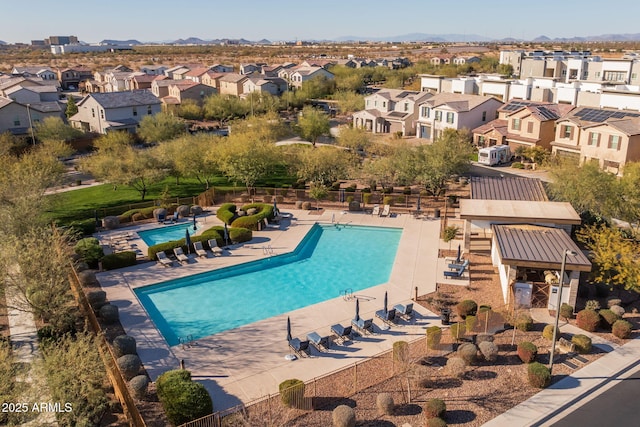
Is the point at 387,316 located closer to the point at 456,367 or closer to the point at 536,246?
the point at 456,367

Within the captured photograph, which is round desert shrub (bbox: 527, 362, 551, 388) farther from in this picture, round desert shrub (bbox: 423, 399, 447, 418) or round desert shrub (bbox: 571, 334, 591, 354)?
round desert shrub (bbox: 423, 399, 447, 418)

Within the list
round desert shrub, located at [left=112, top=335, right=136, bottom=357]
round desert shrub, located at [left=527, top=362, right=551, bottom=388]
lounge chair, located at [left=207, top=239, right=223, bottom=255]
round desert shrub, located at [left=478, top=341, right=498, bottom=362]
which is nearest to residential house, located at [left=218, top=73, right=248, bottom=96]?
lounge chair, located at [left=207, top=239, right=223, bottom=255]

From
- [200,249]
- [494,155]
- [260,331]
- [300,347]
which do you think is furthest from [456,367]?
[494,155]

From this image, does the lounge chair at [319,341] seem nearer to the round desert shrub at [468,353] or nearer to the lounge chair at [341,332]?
the lounge chair at [341,332]

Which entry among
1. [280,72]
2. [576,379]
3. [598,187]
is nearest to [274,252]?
[576,379]

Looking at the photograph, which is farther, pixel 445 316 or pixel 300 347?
pixel 445 316

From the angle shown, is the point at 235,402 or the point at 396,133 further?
the point at 396,133

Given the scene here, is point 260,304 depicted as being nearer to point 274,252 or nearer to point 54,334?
point 274,252
